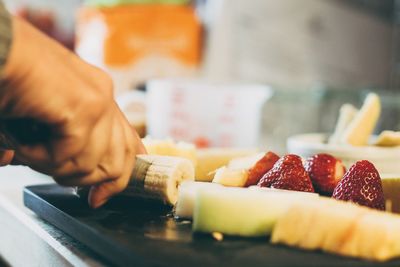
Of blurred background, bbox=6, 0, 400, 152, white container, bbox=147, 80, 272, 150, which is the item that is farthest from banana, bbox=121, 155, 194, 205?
blurred background, bbox=6, 0, 400, 152

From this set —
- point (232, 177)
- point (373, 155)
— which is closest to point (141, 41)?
point (373, 155)

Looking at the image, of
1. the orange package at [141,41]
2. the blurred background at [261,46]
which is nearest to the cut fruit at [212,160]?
the blurred background at [261,46]

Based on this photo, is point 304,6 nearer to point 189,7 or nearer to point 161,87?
point 189,7

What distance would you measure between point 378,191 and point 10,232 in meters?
0.53

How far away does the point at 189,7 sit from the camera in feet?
7.97

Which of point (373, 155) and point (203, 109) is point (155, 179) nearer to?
point (373, 155)

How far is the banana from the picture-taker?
84cm

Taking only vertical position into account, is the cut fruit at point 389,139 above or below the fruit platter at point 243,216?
above

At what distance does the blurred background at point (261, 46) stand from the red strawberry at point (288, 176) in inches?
42.2

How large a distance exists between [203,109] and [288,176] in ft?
2.61

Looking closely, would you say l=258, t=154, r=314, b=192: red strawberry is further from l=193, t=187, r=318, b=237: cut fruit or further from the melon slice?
the melon slice

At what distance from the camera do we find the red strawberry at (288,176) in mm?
833

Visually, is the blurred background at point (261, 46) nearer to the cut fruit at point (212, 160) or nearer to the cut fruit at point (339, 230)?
the cut fruit at point (212, 160)

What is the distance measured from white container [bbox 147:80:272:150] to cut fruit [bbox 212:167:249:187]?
681mm
